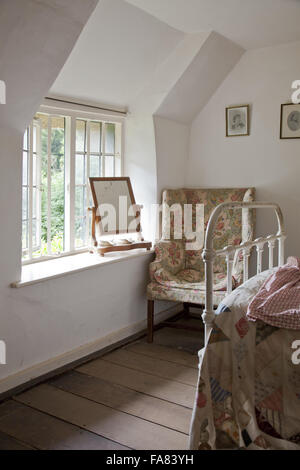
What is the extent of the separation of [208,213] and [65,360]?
164 centimetres

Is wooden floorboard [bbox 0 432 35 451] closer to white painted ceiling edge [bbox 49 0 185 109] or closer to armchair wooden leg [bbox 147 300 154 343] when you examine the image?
armchair wooden leg [bbox 147 300 154 343]

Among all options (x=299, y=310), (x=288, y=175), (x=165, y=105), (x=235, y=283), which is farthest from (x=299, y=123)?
(x=299, y=310)

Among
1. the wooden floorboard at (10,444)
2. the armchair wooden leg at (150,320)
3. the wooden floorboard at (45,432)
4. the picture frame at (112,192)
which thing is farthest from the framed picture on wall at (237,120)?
the wooden floorboard at (10,444)

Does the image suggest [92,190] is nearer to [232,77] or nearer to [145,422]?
[232,77]

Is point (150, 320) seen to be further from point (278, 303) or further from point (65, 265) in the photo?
point (278, 303)

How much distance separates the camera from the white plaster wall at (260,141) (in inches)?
144

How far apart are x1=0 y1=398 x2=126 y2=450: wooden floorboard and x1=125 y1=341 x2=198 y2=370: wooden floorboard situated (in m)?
1.02

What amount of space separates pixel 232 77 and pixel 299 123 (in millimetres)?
692

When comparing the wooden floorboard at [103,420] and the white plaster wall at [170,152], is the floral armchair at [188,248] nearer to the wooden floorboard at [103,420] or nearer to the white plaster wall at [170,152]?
the white plaster wall at [170,152]

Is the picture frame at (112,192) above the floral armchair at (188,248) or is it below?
above

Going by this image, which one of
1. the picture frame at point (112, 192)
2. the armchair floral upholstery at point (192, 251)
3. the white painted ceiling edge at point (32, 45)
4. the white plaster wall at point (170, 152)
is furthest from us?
the white plaster wall at point (170, 152)

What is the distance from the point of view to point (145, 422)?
2398 millimetres

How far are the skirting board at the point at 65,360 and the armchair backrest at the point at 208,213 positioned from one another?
0.66 meters

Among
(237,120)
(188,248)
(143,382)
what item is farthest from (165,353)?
(237,120)
